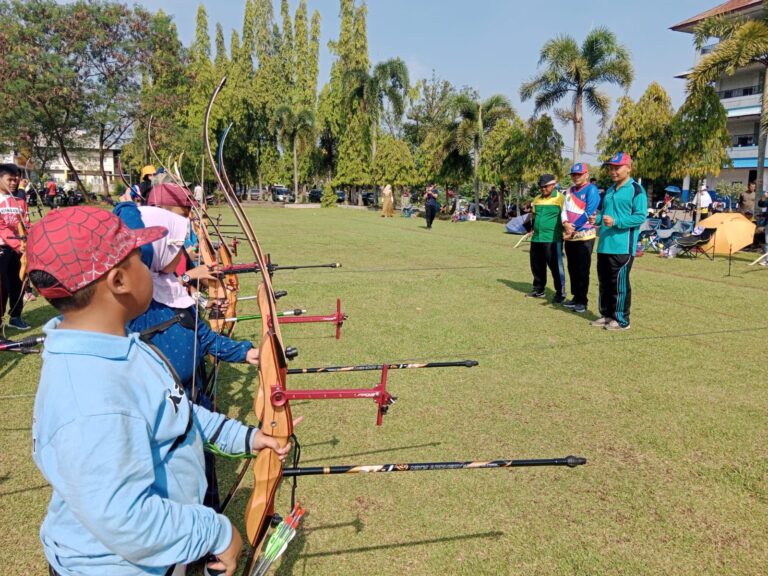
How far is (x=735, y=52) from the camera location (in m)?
15.9

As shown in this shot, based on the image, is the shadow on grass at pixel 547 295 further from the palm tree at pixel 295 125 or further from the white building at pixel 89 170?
the white building at pixel 89 170

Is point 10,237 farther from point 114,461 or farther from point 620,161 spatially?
point 620,161

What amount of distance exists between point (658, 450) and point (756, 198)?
1636 cm

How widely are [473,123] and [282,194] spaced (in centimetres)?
2299

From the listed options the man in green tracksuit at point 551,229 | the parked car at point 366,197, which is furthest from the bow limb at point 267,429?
the parked car at point 366,197

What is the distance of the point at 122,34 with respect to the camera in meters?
33.7

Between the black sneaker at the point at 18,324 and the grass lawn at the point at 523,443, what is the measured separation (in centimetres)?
25

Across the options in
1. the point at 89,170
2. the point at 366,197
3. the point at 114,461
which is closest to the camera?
the point at 114,461

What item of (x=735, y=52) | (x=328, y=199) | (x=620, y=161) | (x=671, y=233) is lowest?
(x=671, y=233)

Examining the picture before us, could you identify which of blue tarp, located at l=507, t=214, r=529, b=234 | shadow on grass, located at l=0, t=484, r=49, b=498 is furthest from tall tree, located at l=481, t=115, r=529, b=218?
shadow on grass, located at l=0, t=484, r=49, b=498

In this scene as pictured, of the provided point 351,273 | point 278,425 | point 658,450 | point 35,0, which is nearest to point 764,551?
point 658,450

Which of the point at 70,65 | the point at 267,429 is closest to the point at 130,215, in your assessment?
the point at 267,429

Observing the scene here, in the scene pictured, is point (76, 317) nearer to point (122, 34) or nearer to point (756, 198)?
point (756, 198)

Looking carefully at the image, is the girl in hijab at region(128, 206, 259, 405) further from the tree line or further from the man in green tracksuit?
the tree line
